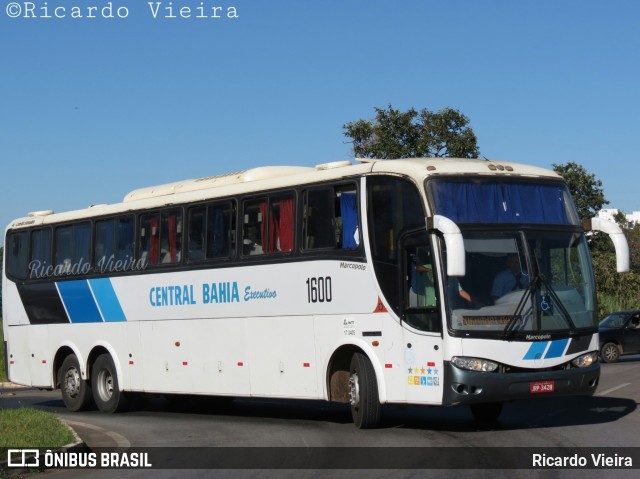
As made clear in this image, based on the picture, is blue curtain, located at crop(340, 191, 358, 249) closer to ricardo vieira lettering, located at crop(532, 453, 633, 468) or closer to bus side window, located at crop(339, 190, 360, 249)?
bus side window, located at crop(339, 190, 360, 249)

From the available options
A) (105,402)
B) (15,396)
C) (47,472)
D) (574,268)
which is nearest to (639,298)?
(15,396)

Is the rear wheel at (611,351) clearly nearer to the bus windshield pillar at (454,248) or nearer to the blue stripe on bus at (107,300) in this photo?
the blue stripe on bus at (107,300)

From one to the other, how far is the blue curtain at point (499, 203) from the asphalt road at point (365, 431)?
2810 mm

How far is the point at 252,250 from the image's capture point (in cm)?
1755

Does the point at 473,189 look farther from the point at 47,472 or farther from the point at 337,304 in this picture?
the point at 47,472

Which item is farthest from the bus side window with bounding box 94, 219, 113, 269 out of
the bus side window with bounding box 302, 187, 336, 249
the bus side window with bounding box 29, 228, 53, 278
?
the bus side window with bounding box 302, 187, 336, 249

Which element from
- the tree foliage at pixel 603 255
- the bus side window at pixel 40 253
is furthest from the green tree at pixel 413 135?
the bus side window at pixel 40 253

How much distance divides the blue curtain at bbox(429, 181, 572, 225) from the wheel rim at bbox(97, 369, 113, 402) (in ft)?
31.5

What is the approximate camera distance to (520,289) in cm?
1403

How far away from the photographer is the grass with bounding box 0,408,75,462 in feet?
45.3

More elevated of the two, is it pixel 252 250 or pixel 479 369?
pixel 252 250

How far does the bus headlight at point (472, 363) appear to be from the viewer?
1371 centimetres

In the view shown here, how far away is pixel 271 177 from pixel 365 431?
15.4 ft

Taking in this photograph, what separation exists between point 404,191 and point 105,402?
30.5ft
